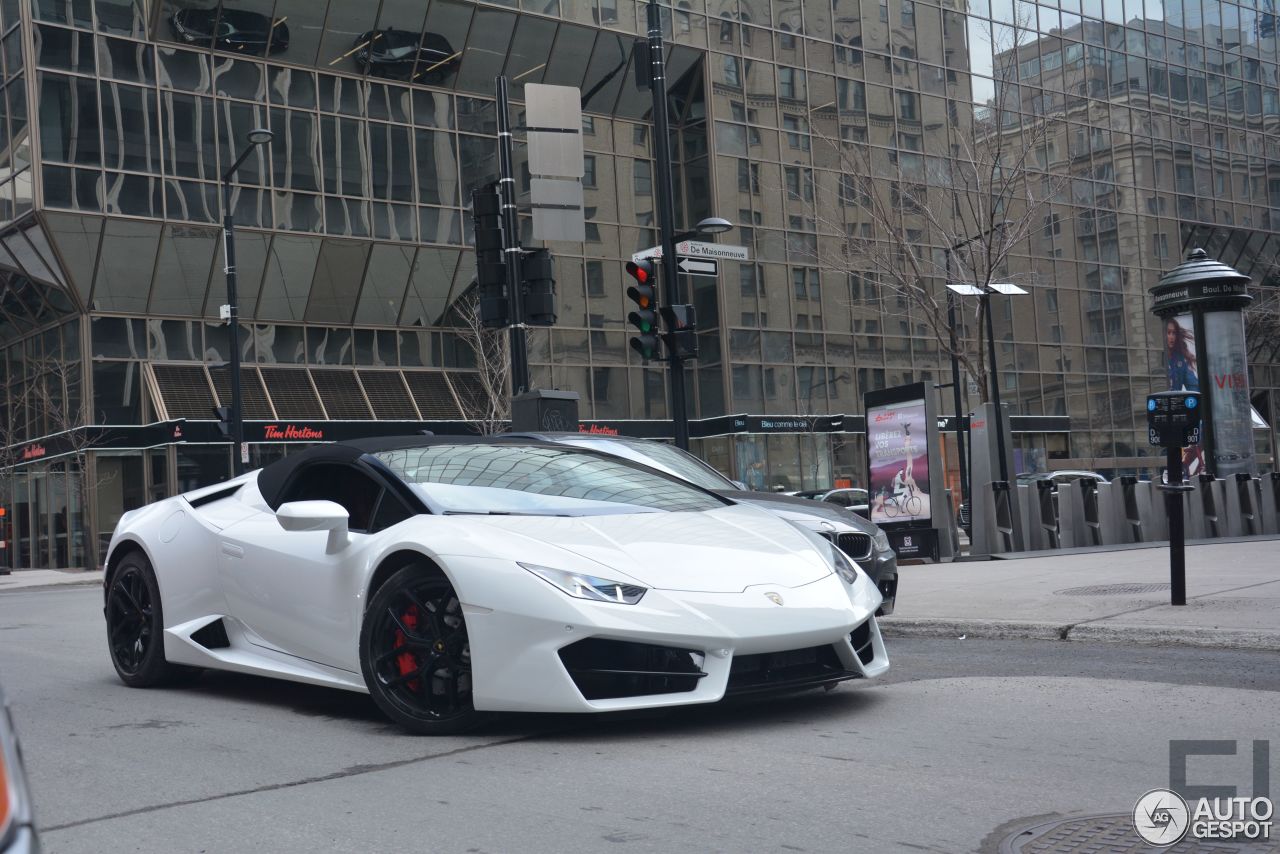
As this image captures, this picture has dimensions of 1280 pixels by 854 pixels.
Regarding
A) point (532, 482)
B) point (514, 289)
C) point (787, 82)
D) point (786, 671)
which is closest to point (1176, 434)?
point (786, 671)

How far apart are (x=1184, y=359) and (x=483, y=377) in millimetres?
21549

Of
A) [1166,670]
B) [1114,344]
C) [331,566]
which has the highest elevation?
[1114,344]

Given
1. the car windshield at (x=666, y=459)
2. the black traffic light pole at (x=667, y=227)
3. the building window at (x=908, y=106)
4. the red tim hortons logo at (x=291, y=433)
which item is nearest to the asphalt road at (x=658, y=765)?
the car windshield at (x=666, y=459)

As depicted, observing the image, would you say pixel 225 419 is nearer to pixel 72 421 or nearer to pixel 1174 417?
pixel 72 421

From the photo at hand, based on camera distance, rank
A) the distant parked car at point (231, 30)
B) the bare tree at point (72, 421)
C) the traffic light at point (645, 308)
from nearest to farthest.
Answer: the traffic light at point (645, 308)
the bare tree at point (72, 421)
the distant parked car at point (231, 30)

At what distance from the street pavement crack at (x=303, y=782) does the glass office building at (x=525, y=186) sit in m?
25.3

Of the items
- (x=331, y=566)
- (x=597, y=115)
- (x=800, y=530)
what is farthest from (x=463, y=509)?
(x=597, y=115)

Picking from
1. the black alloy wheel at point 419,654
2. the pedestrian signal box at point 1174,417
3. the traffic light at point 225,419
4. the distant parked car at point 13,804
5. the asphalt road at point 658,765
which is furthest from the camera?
the traffic light at point 225,419

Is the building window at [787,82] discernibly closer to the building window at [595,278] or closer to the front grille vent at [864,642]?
the building window at [595,278]

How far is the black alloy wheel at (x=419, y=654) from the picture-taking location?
18.4 feet

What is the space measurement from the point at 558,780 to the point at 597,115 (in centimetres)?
4101

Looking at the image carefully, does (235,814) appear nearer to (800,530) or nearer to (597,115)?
(800,530)

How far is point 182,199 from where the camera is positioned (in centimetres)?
3628

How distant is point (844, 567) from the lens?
6238 mm
